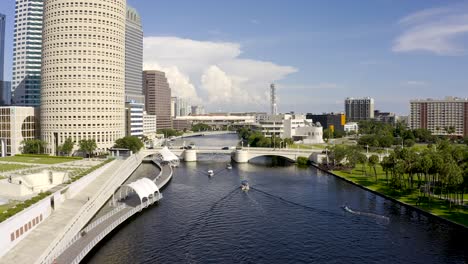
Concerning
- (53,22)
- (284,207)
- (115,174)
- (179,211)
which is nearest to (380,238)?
(284,207)

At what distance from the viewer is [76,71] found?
171m

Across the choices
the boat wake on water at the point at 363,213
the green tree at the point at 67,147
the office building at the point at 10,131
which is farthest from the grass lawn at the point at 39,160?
the boat wake on water at the point at 363,213

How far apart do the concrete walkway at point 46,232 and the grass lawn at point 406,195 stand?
69.6 metres

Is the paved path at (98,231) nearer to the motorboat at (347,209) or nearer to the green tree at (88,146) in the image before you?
the motorboat at (347,209)

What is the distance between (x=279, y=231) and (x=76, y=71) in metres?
131

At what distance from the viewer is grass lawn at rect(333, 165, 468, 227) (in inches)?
3098

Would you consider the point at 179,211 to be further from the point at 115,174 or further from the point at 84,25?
the point at 84,25

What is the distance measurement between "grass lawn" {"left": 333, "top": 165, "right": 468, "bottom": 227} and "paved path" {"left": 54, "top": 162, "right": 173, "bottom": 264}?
59.0 meters

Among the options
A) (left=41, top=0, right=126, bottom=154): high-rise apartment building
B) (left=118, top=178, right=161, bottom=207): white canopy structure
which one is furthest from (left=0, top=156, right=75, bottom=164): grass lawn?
(left=118, top=178, right=161, bottom=207): white canopy structure

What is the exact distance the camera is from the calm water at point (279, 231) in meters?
61.2

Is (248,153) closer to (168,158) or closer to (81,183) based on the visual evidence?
(168,158)

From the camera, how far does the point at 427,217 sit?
80750mm

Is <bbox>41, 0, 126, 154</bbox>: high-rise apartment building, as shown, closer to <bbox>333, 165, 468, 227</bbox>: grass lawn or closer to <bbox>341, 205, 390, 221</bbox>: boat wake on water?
<bbox>333, 165, 468, 227</bbox>: grass lawn

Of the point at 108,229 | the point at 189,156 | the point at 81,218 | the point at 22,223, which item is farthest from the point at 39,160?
the point at 22,223
